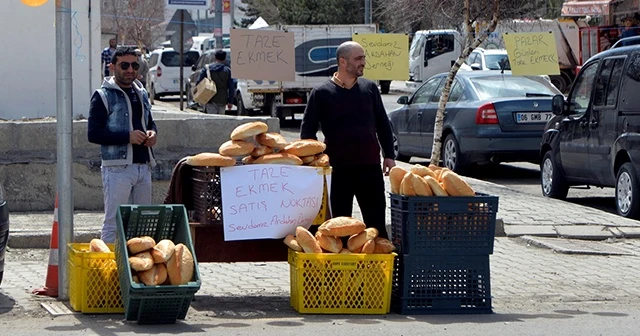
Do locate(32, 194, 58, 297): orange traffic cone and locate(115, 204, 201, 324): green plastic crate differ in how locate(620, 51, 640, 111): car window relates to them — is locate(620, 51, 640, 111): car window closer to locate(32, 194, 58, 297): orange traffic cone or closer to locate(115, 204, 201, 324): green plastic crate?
locate(115, 204, 201, 324): green plastic crate

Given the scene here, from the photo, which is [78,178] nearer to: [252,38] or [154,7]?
[252,38]

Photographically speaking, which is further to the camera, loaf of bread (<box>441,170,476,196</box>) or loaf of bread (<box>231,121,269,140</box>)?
loaf of bread (<box>231,121,269,140</box>)

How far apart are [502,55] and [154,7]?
2692 cm

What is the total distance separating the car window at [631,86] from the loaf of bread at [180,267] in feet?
21.6

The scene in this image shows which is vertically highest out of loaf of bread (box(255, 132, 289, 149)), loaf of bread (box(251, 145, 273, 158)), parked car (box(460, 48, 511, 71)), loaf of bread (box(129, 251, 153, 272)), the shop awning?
the shop awning

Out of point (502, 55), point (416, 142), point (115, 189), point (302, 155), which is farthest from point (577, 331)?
point (502, 55)

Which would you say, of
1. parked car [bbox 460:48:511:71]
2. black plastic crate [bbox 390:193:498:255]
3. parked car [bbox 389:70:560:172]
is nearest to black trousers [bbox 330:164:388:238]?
black plastic crate [bbox 390:193:498:255]

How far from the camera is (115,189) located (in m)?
7.98

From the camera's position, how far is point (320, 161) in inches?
312

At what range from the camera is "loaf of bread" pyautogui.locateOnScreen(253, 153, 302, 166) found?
779 cm

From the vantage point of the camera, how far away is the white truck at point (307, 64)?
24.7m

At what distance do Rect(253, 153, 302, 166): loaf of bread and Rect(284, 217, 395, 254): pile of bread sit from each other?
0.51 metres

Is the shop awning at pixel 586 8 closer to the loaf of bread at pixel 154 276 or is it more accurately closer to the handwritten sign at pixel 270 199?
the handwritten sign at pixel 270 199

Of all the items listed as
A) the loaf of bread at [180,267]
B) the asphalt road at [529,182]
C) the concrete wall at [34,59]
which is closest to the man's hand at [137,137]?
the loaf of bread at [180,267]
